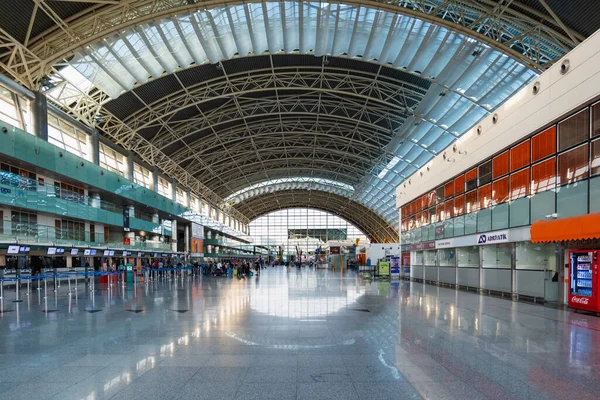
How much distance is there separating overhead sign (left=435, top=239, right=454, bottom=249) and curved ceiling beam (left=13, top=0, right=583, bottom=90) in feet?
36.0

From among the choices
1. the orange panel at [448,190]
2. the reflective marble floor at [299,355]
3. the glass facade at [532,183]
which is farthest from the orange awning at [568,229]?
the orange panel at [448,190]

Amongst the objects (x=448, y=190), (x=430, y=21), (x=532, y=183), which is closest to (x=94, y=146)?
(x=430, y=21)

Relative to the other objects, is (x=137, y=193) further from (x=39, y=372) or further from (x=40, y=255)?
(x=39, y=372)

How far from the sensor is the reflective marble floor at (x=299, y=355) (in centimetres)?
577

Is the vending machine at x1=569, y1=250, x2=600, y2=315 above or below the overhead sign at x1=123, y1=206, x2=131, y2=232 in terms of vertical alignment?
below

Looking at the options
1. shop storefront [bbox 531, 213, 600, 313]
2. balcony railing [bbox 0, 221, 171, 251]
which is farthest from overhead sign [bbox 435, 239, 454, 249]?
balcony railing [bbox 0, 221, 171, 251]

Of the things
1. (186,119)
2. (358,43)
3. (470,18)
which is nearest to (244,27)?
(358,43)

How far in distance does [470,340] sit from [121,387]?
674 centimetres

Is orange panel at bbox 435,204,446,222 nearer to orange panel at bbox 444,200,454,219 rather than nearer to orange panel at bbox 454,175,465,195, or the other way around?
orange panel at bbox 444,200,454,219

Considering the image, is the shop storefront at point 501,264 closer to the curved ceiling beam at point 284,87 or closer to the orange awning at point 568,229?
the orange awning at point 568,229

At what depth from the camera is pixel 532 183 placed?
58.4 feet

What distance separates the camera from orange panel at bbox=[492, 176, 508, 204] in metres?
20.3

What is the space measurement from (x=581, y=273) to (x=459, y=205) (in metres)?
12.2

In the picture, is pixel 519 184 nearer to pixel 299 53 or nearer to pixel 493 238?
pixel 493 238
